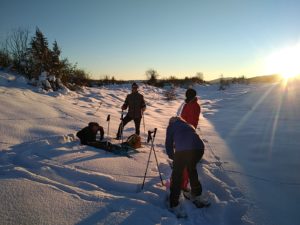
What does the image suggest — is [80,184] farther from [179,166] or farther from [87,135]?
[87,135]

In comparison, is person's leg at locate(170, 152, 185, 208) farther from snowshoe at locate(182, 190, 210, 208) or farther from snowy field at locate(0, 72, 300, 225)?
snowshoe at locate(182, 190, 210, 208)

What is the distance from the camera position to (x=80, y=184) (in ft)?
14.4

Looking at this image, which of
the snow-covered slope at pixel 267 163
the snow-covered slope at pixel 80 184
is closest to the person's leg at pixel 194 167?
the snow-covered slope at pixel 80 184

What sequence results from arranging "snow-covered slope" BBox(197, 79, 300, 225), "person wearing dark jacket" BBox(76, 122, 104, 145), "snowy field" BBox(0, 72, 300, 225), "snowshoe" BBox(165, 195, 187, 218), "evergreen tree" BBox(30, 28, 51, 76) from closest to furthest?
"snowy field" BBox(0, 72, 300, 225) < "snowshoe" BBox(165, 195, 187, 218) < "snow-covered slope" BBox(197, 79, 300, 225) < "person wearing dark jacket" BBox(76, 122, 104, 145) < "evergreen tree" BBox(30, 28, 51, 76)

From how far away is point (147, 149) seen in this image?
706 cm

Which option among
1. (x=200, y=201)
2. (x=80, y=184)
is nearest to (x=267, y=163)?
(x=200, y=201)

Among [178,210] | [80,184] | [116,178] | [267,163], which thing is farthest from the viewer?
[267,163]

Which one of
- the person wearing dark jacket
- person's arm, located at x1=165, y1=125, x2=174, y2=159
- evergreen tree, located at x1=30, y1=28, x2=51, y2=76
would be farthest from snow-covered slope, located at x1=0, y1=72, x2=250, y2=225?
evergreen tree, located at x1=30, y1=28, x2=51, y2=76

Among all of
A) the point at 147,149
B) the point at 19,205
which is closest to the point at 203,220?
the point at 19,205

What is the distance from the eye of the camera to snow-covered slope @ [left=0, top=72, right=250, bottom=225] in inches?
138

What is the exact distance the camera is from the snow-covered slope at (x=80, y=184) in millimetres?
3494

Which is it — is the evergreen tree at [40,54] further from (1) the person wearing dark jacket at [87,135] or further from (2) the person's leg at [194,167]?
(2) the person's leg at [194,167]

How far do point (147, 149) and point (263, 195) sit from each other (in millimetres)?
3189

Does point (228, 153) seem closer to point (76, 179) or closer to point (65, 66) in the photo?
point (76, 179)
